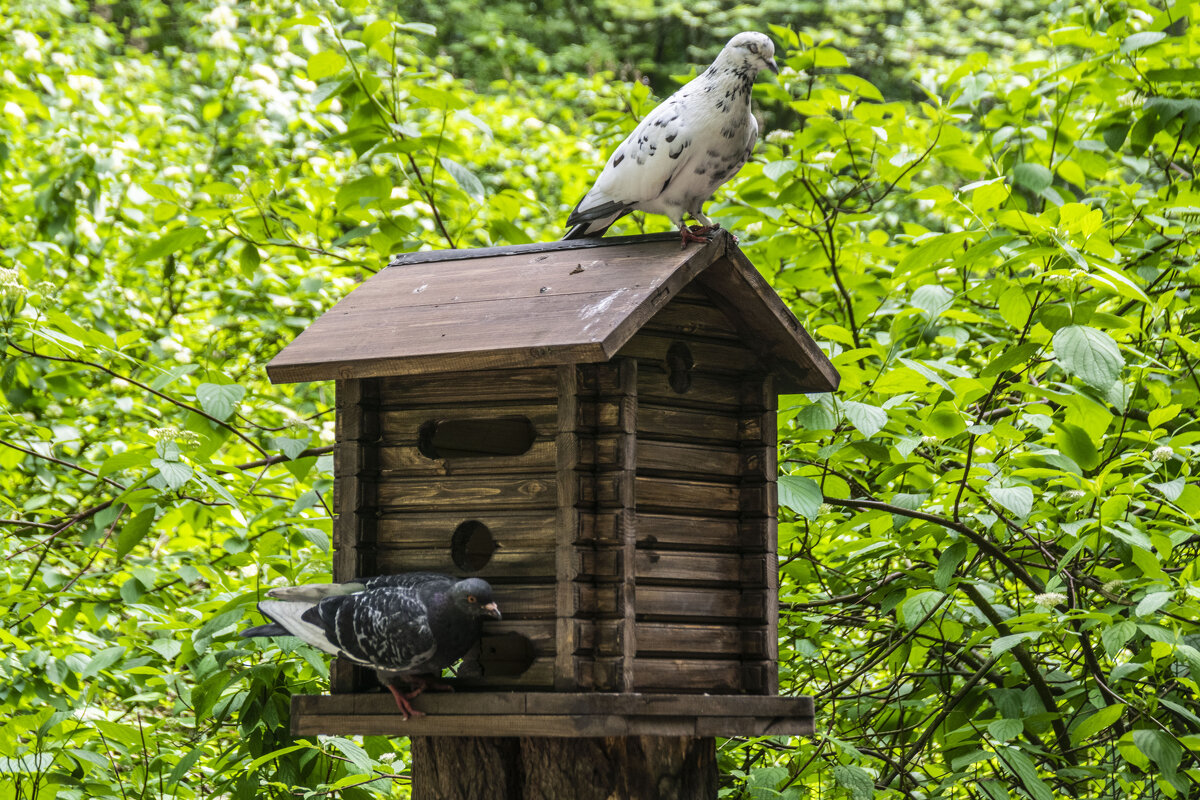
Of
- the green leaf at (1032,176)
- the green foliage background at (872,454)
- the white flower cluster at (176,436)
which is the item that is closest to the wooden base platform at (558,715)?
the green foliage background at (872,454)

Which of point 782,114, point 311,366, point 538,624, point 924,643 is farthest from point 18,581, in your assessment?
point 782,114

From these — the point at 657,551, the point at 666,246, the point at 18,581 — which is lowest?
the point at 18,581

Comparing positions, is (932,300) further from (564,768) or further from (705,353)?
(564,768)

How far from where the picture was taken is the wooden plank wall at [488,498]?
265cm

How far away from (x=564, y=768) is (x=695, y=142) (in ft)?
5.06

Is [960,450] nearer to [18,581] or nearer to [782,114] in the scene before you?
[18,581]

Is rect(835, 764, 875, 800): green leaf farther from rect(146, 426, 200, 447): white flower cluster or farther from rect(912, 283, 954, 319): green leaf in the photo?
rect(146, 426, 200, 447): white flower cluster

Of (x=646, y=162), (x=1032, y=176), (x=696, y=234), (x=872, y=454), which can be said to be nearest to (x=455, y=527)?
(x=696, y=234)

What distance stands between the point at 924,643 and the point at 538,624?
164cm

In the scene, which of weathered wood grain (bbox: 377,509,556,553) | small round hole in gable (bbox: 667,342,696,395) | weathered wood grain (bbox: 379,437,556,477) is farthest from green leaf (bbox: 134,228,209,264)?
small round hole in gable (bbox: 667,342,696,395)

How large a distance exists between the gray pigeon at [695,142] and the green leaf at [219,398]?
4.21ft

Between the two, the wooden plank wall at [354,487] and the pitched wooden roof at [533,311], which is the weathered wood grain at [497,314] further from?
the wooden plank wall at [354,487]

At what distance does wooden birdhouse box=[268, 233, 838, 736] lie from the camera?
2525 mm

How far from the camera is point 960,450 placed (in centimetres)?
354
